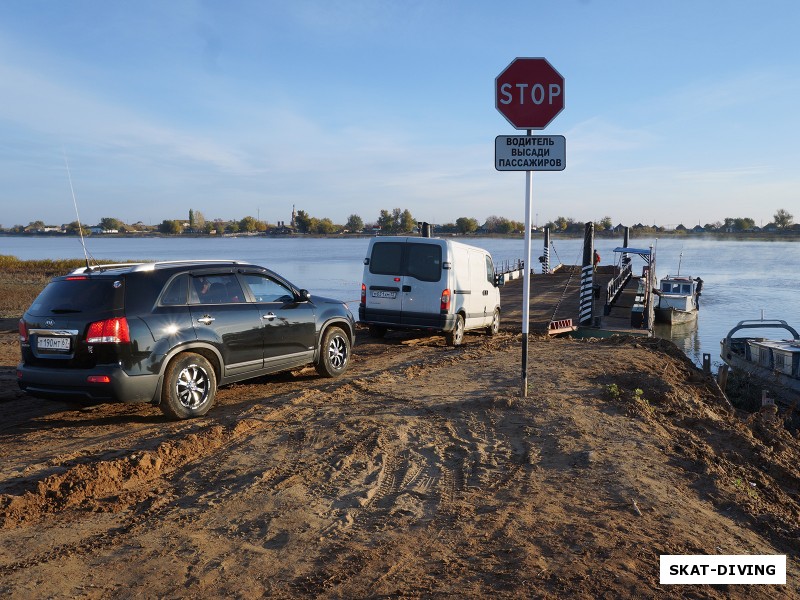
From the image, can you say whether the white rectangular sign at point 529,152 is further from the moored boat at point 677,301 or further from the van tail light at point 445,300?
Result: the moored boat at point 677,301

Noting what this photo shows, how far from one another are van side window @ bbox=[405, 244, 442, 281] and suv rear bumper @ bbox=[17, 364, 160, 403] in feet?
21.7

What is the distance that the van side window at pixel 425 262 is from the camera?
12.3 m

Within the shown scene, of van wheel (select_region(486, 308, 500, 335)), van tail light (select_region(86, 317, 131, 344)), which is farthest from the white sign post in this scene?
van wheel (select_region(486, 308, 500, 335))

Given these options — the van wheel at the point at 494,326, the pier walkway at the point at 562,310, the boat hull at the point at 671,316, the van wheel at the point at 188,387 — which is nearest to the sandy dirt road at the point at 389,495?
the van wheel at the point at 188,387

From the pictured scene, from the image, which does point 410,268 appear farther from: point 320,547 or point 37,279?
point 37,279

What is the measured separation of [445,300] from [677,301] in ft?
84.9

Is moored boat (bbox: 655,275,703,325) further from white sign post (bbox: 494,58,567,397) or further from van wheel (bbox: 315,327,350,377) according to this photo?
white sign post (bbox: 494,58,567,397)

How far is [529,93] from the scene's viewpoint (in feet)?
25.2

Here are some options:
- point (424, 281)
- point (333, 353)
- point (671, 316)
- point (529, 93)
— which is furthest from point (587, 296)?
point (671, 316)

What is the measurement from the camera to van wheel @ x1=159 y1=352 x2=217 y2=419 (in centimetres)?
675

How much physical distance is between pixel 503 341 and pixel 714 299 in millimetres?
41195

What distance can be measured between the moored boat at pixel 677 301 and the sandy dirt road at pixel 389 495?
2653cm

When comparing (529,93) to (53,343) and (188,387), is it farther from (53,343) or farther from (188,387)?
(53,343)

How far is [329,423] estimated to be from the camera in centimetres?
661
